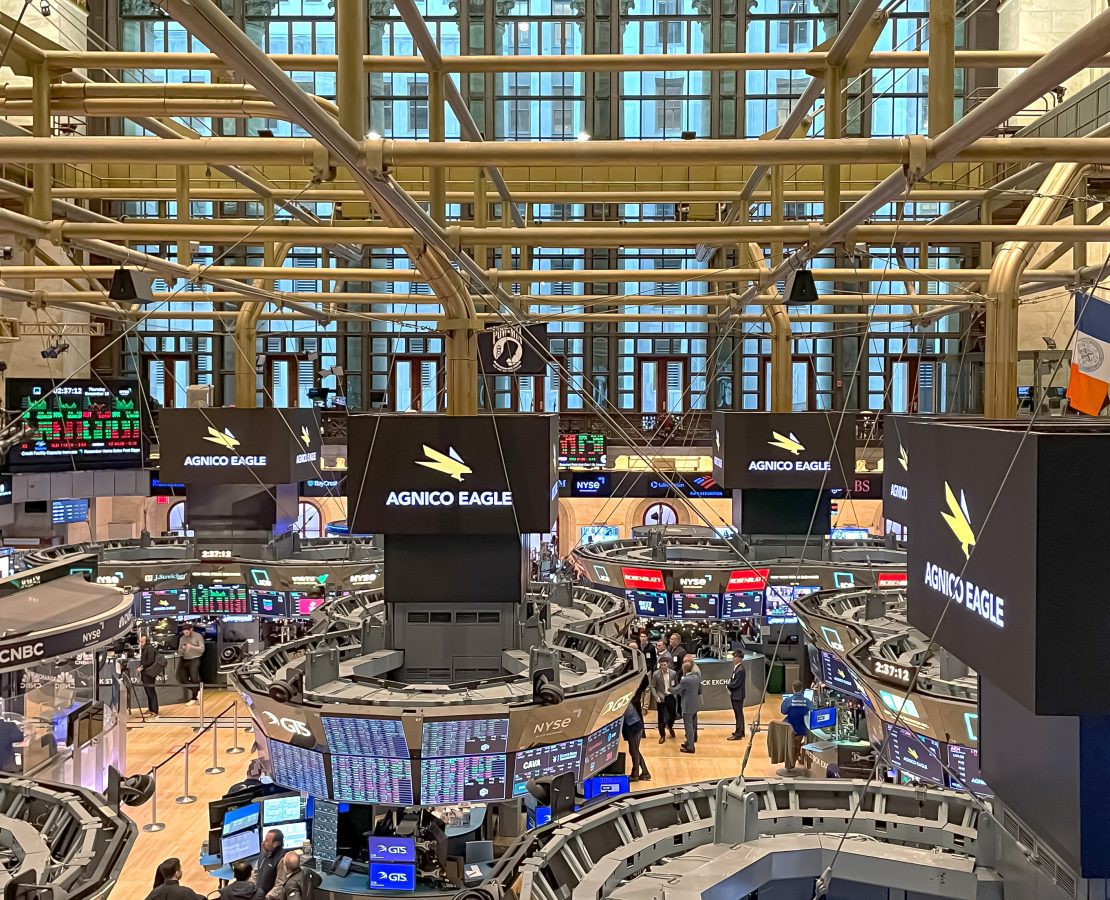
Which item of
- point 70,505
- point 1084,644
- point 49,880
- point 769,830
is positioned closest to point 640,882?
point 769,830

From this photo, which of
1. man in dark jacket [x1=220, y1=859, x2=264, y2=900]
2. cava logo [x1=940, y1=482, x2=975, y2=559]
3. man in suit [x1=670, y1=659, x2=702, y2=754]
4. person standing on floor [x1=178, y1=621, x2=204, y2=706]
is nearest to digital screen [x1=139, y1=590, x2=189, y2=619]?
person standing on floor [x1=178, y1=621, x2=204, y2=706]

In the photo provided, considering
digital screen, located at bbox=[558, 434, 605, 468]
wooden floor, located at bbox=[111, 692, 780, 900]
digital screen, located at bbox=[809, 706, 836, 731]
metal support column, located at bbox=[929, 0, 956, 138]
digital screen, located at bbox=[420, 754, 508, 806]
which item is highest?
metal support column, located at bbox=[929, 0, 956, 138]

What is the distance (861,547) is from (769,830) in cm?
1470

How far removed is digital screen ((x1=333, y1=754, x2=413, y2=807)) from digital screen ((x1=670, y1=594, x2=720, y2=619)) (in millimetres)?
9701

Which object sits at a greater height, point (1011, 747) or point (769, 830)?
point (1011, 747)

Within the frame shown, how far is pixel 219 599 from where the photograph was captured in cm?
1906

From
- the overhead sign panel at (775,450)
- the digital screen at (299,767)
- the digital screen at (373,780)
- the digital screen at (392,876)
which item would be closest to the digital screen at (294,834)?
the digital screen at (299,767)

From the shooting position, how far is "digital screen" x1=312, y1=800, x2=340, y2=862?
396 inches

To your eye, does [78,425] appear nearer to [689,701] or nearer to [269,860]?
[689,701]

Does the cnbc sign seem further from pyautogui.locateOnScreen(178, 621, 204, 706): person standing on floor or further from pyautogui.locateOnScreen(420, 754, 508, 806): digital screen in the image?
pyautogui.locateOnScreen(178, 621, 204, 706): person standing on floor

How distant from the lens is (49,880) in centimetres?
568

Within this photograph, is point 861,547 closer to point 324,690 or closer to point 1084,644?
point 324,690

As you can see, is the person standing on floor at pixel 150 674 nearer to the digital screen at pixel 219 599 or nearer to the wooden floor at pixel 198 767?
the wooden floor at pixel 198 767

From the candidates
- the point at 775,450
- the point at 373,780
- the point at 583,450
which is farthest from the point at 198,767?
the point at 583,450
